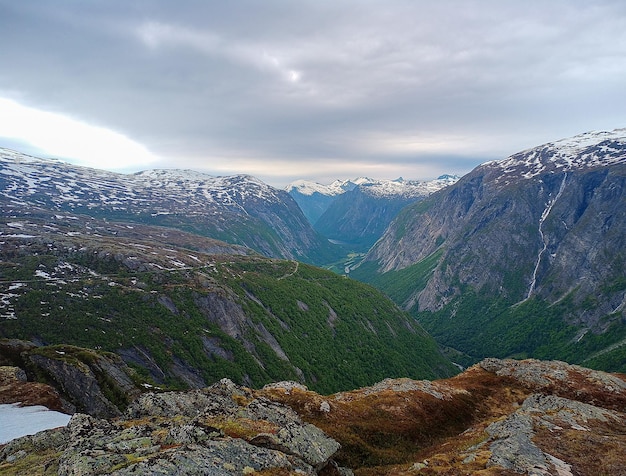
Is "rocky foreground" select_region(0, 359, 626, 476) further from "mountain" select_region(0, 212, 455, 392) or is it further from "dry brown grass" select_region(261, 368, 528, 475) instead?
"mountain" select_region(0, 212, 455, 392)

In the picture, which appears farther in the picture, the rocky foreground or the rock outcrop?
the rocky foreground

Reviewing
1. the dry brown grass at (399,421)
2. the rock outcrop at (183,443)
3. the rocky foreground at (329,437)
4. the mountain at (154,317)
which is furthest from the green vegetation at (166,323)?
the dry brown grass at (399,421)

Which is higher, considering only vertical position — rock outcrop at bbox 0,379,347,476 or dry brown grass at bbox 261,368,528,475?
rock outcrop at bbox 0,379,347,476

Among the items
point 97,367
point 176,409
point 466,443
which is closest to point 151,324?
point 97,367

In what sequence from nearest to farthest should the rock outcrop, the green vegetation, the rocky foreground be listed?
the rock outcrop
the rocky foreground
the green vegetation

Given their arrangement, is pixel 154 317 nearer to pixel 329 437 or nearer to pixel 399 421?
pixel 399 421

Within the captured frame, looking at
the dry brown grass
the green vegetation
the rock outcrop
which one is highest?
the rock outcrop

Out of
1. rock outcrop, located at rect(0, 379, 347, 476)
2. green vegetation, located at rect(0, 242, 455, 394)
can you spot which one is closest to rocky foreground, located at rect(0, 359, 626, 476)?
rock outcrop, located at rect(0, 379, 347, 476)

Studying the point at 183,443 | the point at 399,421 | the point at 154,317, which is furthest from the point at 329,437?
the point at 154,317
